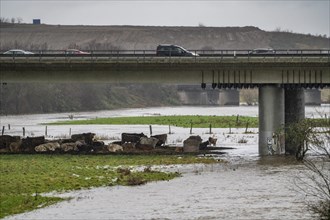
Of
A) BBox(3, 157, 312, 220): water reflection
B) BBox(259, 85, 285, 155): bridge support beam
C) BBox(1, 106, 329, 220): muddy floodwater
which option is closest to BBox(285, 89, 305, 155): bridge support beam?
BBox(259, 85, 285, 155): bridge support beam

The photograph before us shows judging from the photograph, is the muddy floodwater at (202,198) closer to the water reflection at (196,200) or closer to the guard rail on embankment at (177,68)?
the water reflection at (196,200)

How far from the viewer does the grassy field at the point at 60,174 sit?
44.8 metres

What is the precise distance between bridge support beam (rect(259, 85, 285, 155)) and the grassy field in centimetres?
753

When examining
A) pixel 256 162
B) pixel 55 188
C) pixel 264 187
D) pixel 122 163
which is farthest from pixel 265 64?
pixel 55 188

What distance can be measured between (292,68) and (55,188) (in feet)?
106

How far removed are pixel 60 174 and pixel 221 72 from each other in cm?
2616

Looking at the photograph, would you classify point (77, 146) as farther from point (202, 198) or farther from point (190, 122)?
point (190, 122)

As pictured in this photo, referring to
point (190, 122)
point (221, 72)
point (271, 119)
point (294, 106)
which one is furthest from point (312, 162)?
point (190, 122)

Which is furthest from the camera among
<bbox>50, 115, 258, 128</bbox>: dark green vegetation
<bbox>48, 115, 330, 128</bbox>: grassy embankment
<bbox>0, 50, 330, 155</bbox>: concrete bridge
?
<bbox>50, 115, 258, 128</bbox>: dark green vegetation

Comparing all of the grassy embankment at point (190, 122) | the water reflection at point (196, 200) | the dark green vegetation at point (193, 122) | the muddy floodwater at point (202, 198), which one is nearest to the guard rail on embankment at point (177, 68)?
the muddy floodwater at point (202, 198)

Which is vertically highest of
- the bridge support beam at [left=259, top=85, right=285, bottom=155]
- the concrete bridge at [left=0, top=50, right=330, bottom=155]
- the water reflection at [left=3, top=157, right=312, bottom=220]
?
the concrete bridge at [left=0, top=50, right=330, bottom=155]

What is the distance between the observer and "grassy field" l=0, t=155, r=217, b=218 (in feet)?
147

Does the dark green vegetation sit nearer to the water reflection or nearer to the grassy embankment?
the grassy embankment

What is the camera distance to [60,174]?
54406 millimetres
